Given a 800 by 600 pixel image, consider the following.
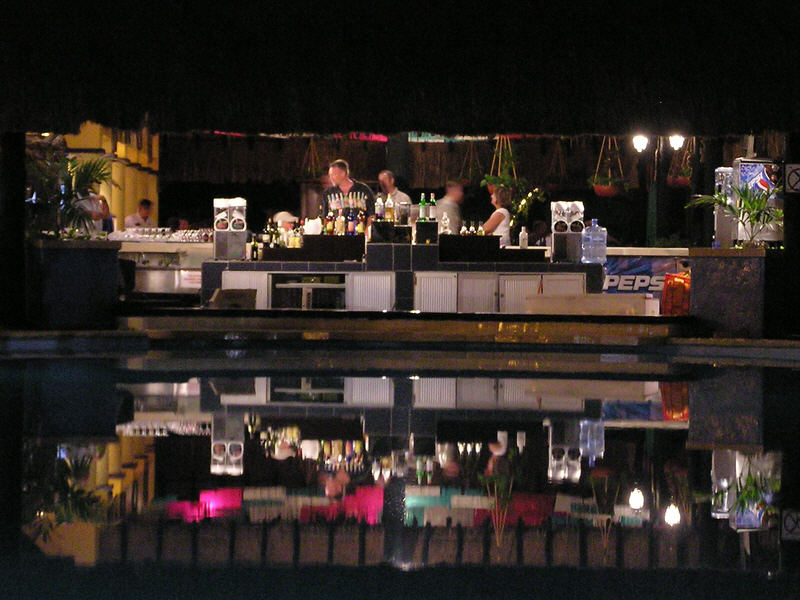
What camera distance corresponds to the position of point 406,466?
17.3 ft

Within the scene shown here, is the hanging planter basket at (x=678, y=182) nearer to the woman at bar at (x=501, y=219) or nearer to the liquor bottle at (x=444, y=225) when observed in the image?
the woman at bar at (x=501, y=219)

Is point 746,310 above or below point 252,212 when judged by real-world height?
below

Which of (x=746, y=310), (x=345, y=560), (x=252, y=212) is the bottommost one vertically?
(x=345, y=560)

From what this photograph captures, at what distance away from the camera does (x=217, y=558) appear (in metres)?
3.62

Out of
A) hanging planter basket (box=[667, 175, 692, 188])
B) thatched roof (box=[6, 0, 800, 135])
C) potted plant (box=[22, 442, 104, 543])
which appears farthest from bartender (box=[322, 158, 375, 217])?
potted plant (box=[22, 442, 104, 543])

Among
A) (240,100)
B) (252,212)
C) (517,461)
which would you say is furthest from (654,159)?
(517,461)

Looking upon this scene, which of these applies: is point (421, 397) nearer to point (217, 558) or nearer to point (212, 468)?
point (212, 468)

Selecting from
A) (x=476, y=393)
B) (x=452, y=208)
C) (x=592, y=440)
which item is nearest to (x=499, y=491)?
(x=592, y=440)

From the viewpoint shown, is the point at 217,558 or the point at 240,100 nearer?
the point at 217,558

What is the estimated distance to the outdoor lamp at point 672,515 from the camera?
4.17 meters

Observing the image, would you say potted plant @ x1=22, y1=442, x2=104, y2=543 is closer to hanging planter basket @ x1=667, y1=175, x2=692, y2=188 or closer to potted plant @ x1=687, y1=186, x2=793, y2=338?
potted plant @ x1=687, y1=186, x2=793, y2=338

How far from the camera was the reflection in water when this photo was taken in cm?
394

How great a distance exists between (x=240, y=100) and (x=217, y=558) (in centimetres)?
937

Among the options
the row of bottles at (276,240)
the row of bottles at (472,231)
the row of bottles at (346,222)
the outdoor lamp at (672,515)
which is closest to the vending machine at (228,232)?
the row of bottles at (276,240)
